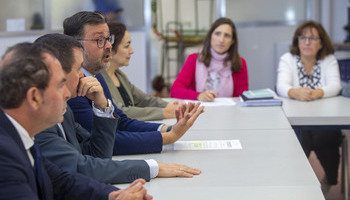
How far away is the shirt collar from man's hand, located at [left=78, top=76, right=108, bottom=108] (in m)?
0.62

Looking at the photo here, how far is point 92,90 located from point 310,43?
7.07 ft

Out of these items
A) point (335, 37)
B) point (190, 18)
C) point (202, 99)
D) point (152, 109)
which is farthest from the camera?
point (190, 18)

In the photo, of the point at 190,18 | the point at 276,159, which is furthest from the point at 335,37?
the point at 276,159

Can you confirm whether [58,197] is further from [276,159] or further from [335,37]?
[335,37]

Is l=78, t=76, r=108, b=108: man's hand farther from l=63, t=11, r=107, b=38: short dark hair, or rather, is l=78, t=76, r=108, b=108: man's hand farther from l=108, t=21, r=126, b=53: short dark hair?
l=108, t=21, r=126, b=53: short dark hair

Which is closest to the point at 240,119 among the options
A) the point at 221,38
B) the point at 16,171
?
the point at 221,38

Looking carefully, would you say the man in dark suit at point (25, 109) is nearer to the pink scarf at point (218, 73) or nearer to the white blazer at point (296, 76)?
the white blazer at point (296, 76)

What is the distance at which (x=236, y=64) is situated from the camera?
3516 millimetres

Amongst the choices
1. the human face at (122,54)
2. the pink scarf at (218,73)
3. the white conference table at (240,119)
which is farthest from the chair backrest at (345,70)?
the human face at (122,54)

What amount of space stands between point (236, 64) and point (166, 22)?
217 inches

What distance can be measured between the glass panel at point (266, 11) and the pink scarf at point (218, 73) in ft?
6.86

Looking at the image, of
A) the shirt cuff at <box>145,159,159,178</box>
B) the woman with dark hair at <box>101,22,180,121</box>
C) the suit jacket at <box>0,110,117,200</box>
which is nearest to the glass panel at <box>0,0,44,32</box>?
the woman with dark hair at <box>101,22,180,121</box>

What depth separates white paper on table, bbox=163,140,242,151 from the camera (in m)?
1.82

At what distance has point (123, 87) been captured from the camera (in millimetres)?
2674
